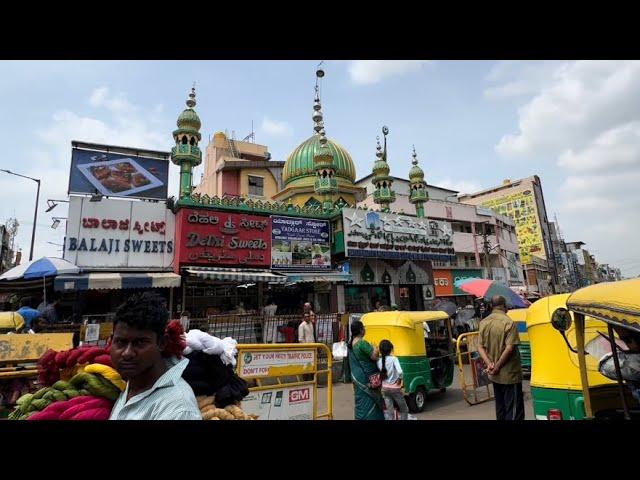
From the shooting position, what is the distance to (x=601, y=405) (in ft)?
12.7

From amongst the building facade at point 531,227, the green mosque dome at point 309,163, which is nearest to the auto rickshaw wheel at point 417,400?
the green mosque dome at point 309,163

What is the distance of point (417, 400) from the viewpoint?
781cm

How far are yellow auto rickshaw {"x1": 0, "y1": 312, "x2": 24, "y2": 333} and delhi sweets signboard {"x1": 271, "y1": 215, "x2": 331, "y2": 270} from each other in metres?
8.88

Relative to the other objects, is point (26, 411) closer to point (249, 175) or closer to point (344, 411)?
point (344, 411)

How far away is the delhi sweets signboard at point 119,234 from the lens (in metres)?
13.1

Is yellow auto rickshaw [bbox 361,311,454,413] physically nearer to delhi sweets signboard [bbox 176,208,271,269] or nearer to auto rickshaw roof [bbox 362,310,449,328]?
auto rickshaw roof [bbox 362,310,449,328]

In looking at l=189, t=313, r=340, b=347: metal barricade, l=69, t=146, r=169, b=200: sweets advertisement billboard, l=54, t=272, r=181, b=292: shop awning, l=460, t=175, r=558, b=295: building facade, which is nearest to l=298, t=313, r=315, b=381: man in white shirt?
l=189, t=313, r=340, b=347: metal barricade

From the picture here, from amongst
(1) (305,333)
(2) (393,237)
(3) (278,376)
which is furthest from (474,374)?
(2) (393,237)

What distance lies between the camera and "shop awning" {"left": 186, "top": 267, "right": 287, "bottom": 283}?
13750 mm

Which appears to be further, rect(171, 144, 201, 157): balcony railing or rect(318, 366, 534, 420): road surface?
rect(171, 144, 201, 157): balcony railing

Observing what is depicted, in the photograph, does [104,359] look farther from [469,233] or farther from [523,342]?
[469,233]
